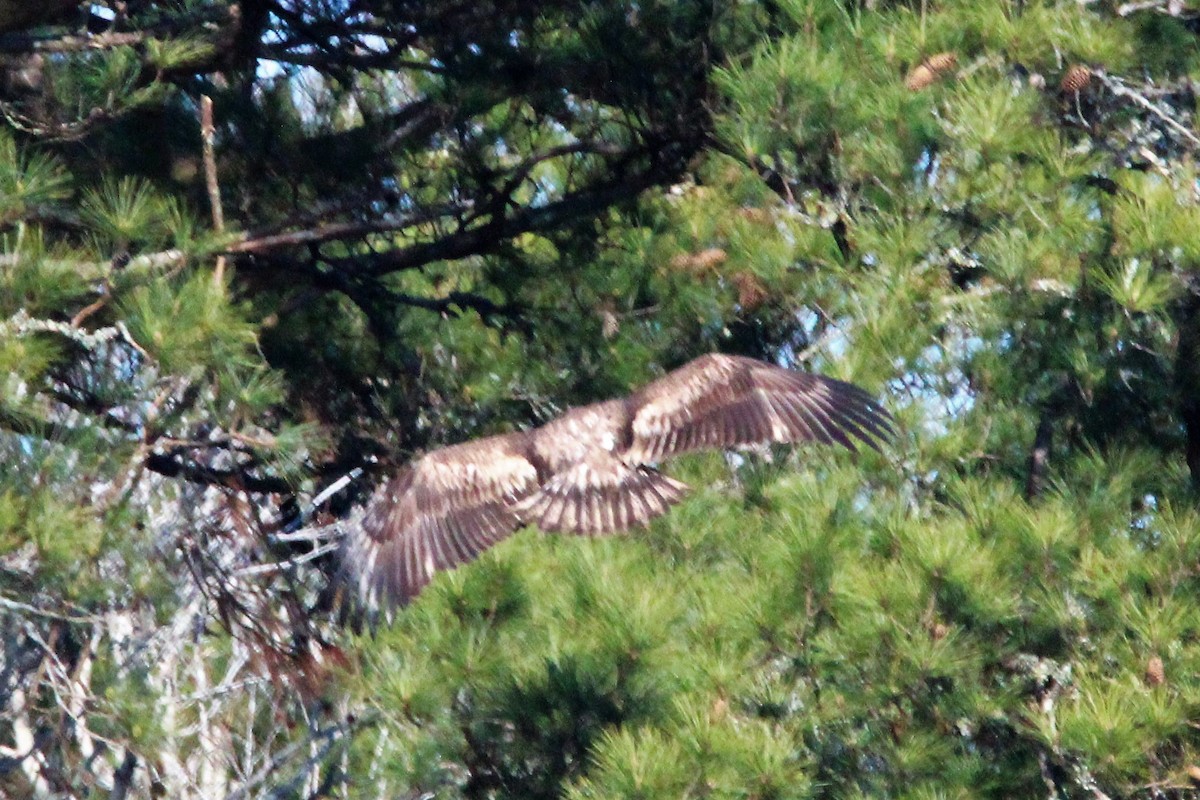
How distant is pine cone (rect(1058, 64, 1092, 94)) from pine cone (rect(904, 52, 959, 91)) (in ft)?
0.83

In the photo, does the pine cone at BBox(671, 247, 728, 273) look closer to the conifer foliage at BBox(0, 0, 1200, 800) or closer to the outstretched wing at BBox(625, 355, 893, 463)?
the conifer foliage at BBox(0, 0, 1200, 800)

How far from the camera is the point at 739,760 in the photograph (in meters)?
3.31

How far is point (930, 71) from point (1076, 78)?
0.32m

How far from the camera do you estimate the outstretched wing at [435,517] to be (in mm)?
4031

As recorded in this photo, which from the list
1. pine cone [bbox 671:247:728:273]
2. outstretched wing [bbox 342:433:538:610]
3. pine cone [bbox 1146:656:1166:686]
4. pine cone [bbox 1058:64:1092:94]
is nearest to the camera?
pine cone [bbox 1146:656:1166:686]

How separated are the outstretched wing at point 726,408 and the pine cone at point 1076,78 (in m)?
0.84

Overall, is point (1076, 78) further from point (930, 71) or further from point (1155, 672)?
point (1155, 672)

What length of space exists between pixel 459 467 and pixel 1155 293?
179 centimetres

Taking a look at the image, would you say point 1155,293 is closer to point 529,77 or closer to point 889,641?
point 889,641

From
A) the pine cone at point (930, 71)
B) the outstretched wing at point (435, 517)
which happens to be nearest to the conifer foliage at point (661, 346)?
the pine cone at point (930, 71)

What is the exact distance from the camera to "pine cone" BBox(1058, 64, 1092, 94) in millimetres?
3742

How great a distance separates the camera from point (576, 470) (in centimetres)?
431

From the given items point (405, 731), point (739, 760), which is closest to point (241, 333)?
point (405, 731)

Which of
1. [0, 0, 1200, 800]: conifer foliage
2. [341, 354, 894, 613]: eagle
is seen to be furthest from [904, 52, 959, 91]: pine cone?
[341, 354, 894, 613]: eagle
